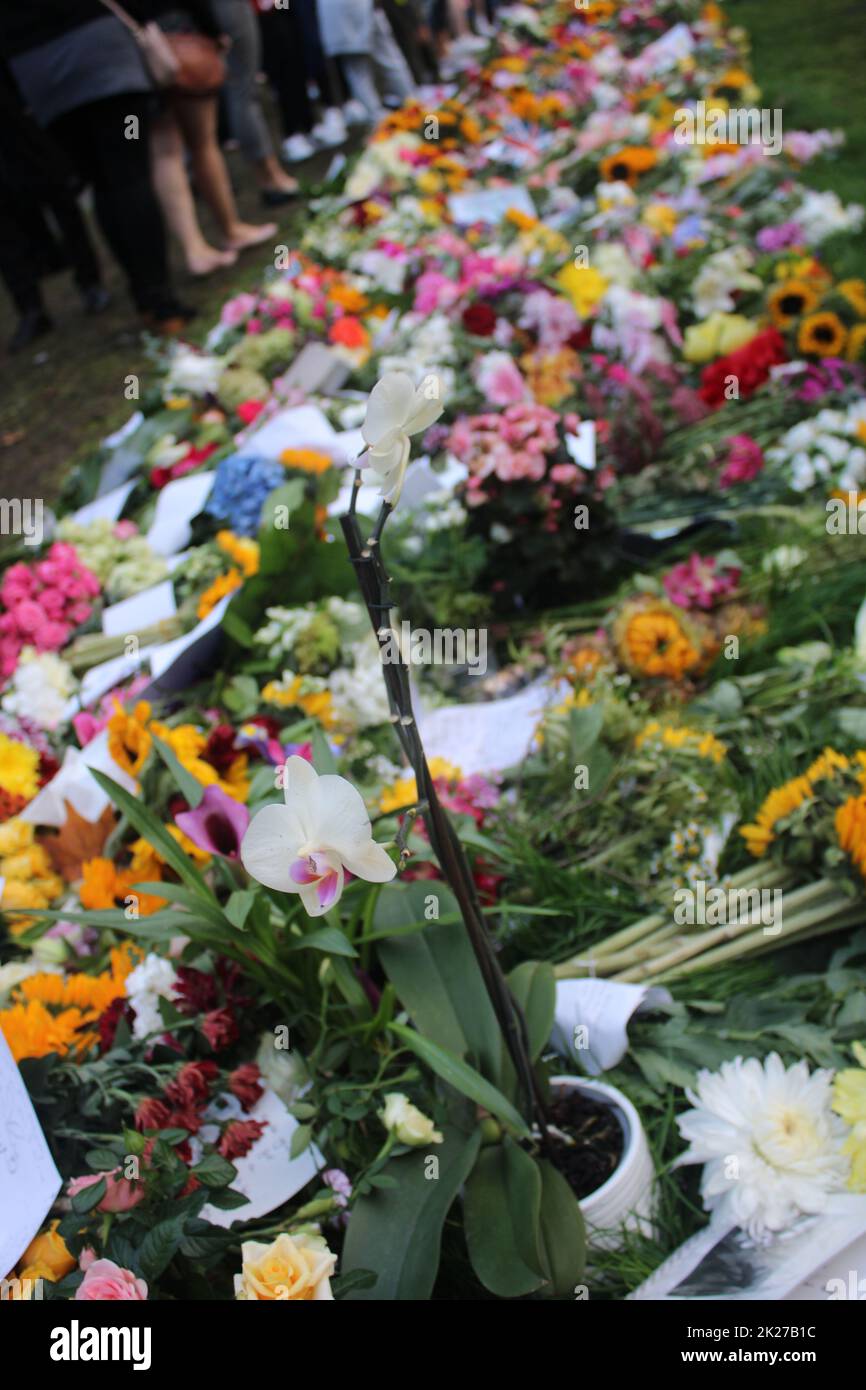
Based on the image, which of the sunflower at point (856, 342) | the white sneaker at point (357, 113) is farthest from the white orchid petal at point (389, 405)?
the white sneaker at point (357, 113)

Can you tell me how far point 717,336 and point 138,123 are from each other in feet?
7.17

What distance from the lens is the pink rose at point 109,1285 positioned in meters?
0.82

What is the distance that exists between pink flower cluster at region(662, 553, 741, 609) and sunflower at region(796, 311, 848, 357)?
3.20ft

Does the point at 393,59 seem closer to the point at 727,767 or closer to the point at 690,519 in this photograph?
the point at 690,519

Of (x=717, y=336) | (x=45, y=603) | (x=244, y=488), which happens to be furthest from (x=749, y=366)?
(x=45, y=603)

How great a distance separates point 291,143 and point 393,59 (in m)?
0.77

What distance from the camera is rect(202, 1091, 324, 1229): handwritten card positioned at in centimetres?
110

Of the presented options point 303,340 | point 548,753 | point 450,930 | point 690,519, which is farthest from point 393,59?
point 450,930

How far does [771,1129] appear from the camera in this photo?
1.08m

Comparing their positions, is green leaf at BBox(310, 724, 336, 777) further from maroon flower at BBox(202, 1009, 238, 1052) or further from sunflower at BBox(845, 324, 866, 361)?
sunflower at BBox(845, 324, 866, 361)

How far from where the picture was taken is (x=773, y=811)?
1.38m

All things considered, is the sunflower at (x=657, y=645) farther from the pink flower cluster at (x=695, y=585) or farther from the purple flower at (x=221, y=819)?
the purple flower at (x=221, y=819)

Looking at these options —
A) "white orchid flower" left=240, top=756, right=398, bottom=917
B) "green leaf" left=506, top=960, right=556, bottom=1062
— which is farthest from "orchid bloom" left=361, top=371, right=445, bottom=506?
"green leaf" left=506, top=960, right=556, bottom=1062

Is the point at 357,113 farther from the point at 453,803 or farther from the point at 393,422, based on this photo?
the point at 393,422
